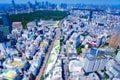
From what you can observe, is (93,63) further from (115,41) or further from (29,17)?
(29,17)

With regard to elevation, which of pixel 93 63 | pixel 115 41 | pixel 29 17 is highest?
pixel 29 17

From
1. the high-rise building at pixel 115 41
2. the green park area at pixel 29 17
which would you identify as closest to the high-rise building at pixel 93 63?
the high-rise building at pixel 115 41

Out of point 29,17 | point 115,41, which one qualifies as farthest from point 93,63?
point 29,17

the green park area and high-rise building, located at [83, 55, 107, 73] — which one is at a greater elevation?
the green park area

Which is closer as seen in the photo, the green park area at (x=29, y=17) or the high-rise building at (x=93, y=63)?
the high-rise building at (x=93, y=63)

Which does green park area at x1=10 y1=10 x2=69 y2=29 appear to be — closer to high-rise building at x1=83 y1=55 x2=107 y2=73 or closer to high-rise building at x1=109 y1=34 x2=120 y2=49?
high-rise building at x1=109 y1=34 x2=120 y2=49

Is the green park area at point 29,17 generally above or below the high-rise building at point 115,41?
above

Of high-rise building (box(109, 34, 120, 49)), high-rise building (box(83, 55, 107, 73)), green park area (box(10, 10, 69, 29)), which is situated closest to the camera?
high-rise building (box(83, 55, 107, 73))

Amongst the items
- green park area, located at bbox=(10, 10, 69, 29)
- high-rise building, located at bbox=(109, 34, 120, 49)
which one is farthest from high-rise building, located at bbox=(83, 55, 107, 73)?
green park area, located at bbox=(10, 10, 69, 29)

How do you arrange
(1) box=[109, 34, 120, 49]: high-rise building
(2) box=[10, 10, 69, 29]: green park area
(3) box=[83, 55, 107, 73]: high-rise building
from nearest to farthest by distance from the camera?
(3) box=[83, 55, 107, 73]: high-rise building < (1) box=[109, 34, 120, 49]: high-rise building < (2) box=[10, 10, 69, 29]: green park area

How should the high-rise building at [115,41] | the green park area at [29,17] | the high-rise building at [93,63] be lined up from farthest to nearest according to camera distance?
the green park area at [29,17]
the high-rise building at [115,41]
the high-rise building at [93,63]

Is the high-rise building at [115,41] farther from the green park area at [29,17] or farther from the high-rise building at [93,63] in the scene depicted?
the green park area at [29,17]

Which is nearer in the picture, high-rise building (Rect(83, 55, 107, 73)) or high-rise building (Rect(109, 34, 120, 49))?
high-rise building (Rect(83, 55, 107, 73))

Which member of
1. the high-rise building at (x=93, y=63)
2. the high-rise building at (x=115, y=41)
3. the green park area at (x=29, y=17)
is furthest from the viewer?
the green park area at (x=29, y=17)
